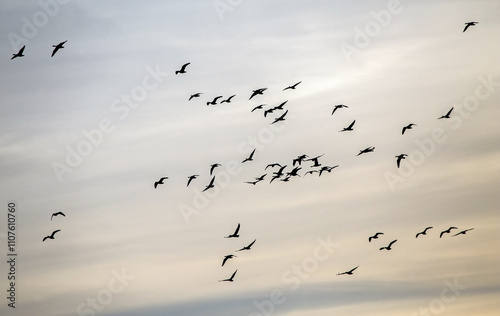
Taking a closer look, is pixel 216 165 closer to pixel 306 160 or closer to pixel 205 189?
pixel 205 189

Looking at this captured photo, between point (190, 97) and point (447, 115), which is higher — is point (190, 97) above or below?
above

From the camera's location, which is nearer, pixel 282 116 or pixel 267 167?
pixel 282 116

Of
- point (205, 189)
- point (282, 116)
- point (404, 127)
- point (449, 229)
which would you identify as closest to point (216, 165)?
point (205, 189)

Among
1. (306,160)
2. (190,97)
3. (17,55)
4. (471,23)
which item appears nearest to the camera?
(17,55)

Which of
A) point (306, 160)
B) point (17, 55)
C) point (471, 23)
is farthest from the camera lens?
point (306, 160)

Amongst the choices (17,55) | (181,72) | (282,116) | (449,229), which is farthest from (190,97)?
(449,229)

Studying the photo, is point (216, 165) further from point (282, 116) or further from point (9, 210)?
point (9, 210)

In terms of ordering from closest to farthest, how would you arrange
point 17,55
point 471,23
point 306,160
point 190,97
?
1. point 17,55
2. point 471,23
3. point 190,97
4. point 306,160

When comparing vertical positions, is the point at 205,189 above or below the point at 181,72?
below

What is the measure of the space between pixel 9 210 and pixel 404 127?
154 ft

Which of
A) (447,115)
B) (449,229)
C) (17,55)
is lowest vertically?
(449,229)

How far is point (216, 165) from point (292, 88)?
14.7 meters

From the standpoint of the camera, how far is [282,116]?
105312mm

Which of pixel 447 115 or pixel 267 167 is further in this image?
pixel 267 167
